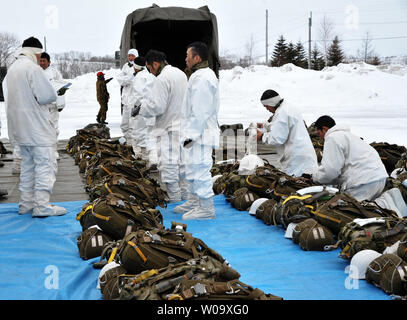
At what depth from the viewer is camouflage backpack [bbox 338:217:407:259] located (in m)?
4.23

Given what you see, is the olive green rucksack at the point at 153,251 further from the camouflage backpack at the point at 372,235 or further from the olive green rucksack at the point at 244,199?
the olive green rucksack at the point at 244,199

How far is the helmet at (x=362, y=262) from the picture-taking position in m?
3.99

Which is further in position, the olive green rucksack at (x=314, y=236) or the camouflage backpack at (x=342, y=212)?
the camouflage backpack at (x=342, y=212)

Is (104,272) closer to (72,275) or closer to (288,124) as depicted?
(72,275)

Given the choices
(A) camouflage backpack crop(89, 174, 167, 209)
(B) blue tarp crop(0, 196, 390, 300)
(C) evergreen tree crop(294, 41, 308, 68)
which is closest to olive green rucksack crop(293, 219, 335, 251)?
(B) blue tarp crop(0, 196, 390, 300)

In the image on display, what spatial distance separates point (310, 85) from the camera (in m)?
33.8

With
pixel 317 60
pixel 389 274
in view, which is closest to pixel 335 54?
pixel 317 60

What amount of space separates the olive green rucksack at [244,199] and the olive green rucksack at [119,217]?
191 cm

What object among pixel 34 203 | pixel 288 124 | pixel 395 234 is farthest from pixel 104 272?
→ pixel 288 124

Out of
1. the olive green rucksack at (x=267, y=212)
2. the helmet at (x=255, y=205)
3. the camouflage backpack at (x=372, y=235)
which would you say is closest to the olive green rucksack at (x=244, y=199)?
the helmet at (x=255, y=205)

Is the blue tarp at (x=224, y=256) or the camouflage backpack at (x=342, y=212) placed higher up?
the camouflage backpack at (x=342, y=212)

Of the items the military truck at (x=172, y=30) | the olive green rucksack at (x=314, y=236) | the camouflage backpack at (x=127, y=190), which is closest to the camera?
the olive green rucksack at (x=314, y=236)

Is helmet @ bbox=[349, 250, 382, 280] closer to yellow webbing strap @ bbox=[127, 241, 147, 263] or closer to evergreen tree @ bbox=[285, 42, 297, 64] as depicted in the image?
yellow webbing strap @ bbox=[127, 241, 147, 263]

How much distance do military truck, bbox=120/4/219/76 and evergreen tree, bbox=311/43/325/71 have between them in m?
36.9
